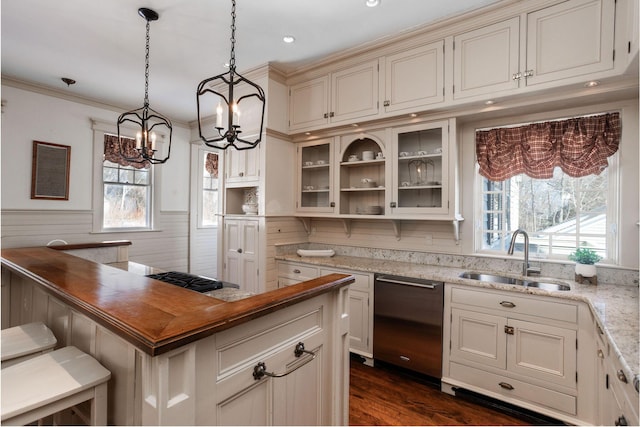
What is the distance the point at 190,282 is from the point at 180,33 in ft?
7.40

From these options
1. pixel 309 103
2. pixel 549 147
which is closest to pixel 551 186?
pixel 549 147

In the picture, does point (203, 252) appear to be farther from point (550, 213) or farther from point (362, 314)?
point (550, 213)

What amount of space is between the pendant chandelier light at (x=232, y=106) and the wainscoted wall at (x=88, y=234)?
5.64 ft

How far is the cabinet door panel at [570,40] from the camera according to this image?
2.08m

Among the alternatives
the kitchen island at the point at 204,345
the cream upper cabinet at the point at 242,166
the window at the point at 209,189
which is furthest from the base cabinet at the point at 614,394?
the window at the point at 209,189

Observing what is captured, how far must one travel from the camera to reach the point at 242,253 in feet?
12.4

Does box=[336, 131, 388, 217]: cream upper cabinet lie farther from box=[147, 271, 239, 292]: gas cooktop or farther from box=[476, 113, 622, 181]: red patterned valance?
box=[147, 271, 239, 292]: gas cooktop


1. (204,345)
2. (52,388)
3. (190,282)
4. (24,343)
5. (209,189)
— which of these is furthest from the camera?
(209,189)

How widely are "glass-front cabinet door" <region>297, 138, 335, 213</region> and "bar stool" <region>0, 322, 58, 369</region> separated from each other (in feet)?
8.22

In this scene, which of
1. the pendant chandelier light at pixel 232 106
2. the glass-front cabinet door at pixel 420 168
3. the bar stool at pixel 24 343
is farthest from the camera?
the glass-front cabinet door at pixel 420 168

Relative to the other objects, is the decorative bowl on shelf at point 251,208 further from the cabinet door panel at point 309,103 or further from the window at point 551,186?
the window at point 551,186

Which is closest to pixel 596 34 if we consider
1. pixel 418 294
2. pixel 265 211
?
pixel 418 294

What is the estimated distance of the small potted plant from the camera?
91.6 inches

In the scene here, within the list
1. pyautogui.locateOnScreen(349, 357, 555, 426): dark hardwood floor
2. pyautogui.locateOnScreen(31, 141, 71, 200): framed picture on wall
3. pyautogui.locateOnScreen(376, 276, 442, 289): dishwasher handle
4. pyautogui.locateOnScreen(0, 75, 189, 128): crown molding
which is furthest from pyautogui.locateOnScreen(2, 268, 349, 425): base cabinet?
pyautogui.locateOnScreen(0, 75, 189, 128): crown molding
